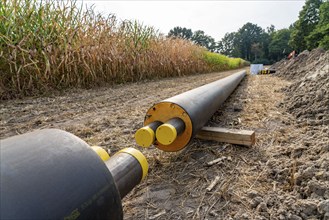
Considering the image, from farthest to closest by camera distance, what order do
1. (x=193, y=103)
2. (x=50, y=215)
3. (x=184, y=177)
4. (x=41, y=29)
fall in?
(x=41, y=29) → (x=193, y=103) → (x=184, y=177) → (x=50, y=215)

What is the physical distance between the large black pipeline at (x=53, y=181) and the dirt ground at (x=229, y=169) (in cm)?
57

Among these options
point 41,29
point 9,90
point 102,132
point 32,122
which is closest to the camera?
point 102,132

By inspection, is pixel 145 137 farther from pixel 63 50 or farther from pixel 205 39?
pixel 205 39

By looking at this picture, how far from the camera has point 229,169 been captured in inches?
56.9

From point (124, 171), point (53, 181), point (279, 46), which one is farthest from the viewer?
A: point (279, 46)

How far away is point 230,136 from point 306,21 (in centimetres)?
3804

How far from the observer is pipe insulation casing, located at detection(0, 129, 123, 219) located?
0.45m

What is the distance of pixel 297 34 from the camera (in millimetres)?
32906

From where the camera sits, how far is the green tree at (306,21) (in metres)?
31.9

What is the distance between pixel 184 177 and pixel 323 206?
2.22 feet

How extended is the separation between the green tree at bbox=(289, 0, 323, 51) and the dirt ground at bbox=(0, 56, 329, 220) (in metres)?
36.0

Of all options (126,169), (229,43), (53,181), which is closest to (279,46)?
(229,43)

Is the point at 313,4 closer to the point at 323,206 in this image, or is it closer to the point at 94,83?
the point at 94,83

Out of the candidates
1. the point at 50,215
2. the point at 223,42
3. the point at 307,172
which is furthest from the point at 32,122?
the point at 223,42
